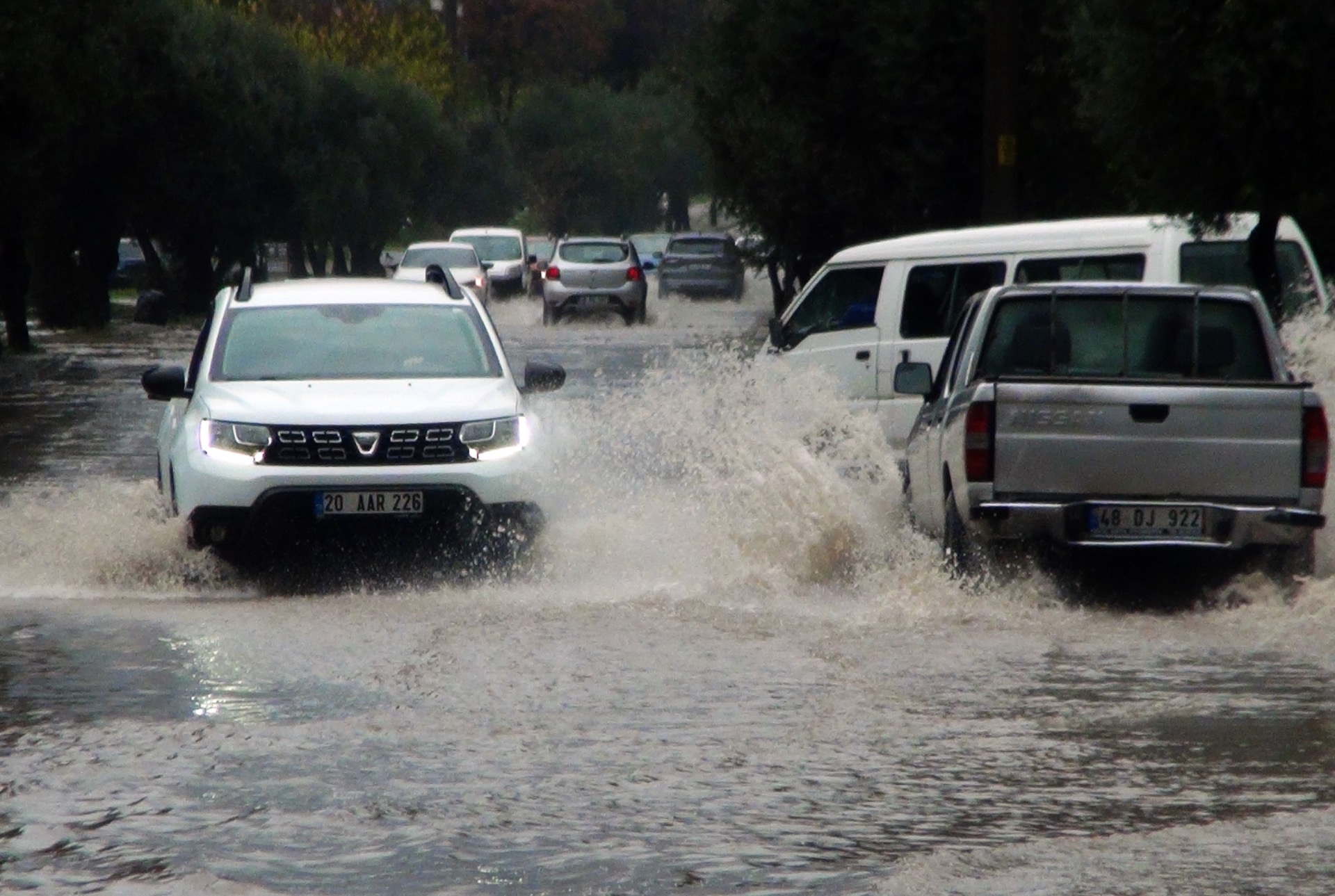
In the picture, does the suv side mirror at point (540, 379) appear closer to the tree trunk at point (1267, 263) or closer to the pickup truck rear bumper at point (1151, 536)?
the pickup truck rear bumper at point (1151, 536)

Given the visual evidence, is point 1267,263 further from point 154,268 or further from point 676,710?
point 154,268

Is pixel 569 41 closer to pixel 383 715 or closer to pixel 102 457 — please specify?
pixel 102 457

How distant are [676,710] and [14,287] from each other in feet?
92.5

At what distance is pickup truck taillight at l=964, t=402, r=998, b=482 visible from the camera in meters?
10.5

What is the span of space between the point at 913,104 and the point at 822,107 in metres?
3.12

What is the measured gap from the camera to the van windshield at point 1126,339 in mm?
11289

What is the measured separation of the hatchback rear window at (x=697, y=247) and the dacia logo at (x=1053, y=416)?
42197 millimetres

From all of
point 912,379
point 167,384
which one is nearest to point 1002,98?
point 912,379

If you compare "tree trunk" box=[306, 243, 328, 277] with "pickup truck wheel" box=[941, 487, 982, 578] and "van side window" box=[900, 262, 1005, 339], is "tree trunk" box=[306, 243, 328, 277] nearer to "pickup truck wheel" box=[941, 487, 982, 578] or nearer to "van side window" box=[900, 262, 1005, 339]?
"van side window" box=[900, 262, 1005, 339]

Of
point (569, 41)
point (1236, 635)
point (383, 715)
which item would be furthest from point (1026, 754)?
point (569, 41)

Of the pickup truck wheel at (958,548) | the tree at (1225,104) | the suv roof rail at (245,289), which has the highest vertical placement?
the tree at (1225,104)

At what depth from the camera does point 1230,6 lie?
15.3 meters

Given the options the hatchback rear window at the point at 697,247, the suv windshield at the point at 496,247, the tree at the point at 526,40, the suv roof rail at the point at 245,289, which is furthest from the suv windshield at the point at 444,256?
the tree at the point at 526,40

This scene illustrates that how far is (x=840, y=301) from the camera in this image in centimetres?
1714
